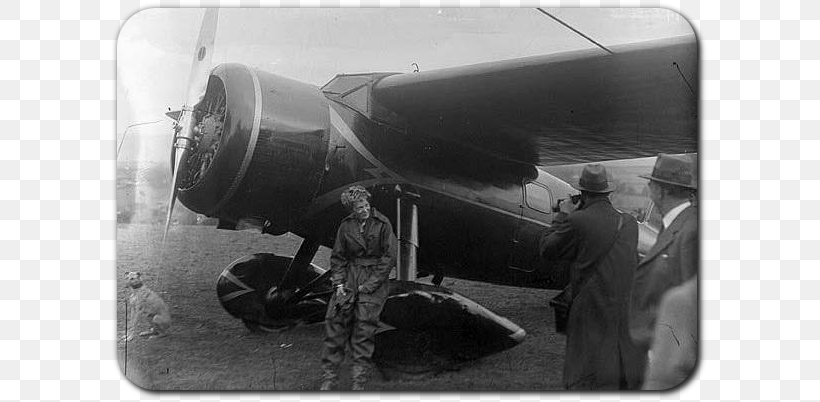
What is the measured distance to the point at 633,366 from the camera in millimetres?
2527

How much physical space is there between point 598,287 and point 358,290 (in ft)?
3.06

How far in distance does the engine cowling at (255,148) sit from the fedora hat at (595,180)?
3.33 ft

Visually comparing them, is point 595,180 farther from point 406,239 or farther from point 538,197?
point 406,239

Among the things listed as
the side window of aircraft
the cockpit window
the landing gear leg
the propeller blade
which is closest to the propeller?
the propeller blade

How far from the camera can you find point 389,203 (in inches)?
99.7

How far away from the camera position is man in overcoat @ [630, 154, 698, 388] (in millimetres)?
2506

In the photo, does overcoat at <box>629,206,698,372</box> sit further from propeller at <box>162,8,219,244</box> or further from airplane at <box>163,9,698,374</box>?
propeller at <box>162,8,219,244</box>

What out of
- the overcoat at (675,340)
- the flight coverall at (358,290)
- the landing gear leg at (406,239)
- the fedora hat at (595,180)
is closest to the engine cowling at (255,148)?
the flight coverall at (358,290)

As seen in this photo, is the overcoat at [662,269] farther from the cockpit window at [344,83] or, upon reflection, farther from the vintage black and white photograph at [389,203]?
the cockpit window at [344,83]

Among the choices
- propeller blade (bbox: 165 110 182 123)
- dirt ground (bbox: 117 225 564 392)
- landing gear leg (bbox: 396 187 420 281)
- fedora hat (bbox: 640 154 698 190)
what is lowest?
dirt ground (bbox: 117 225 564 392)

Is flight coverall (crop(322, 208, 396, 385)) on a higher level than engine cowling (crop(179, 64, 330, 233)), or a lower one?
lower

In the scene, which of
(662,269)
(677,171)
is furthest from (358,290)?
(677,171)

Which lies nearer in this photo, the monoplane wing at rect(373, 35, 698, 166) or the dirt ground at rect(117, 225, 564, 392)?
the monoplane wing at rect(373, 35, 698, 166)

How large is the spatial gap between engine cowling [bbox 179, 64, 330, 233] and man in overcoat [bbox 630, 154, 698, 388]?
1308mm
